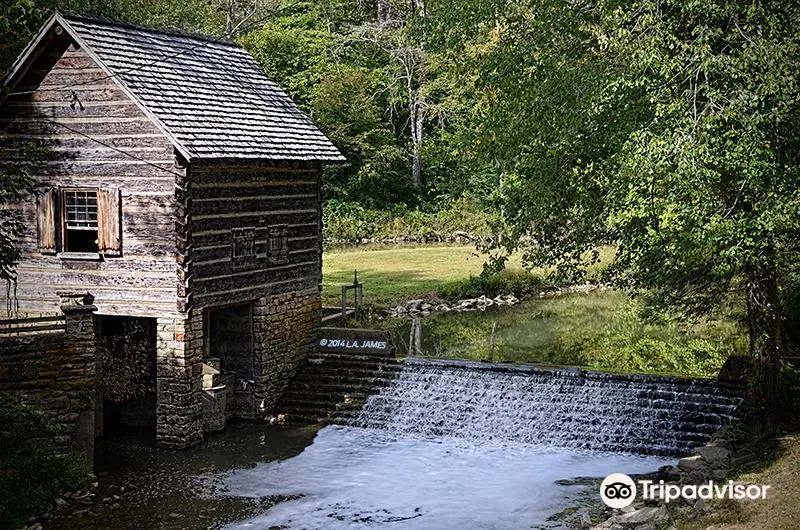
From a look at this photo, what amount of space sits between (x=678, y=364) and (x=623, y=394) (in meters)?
5.07

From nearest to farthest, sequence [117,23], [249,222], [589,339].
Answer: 1. [117,23]
2. [249,222]
3. [589,339]

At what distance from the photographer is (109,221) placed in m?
18.8

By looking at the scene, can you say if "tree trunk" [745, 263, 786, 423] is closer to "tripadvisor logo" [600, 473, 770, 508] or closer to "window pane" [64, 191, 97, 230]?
"tripadvisor logo" [600, 473, 770, 508]

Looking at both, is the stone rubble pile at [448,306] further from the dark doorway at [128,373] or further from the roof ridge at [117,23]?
the roof ridge at [117,23]

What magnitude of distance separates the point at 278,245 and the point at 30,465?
25.1 ft

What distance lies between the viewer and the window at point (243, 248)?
20038 millimetres

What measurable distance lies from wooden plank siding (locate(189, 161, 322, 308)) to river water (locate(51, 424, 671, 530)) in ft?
10.3

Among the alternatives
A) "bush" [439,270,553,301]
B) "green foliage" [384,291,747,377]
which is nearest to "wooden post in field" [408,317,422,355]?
"green foliage" [384,291,747,377]

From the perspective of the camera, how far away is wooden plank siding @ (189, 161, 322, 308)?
62.2 feet

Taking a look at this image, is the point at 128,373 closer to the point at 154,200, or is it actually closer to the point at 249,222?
the point at 154,200

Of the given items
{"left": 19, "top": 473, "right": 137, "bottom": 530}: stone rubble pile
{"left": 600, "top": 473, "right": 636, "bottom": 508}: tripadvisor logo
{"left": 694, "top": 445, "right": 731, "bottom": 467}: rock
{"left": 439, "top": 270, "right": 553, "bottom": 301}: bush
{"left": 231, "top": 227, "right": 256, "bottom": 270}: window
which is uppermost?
{"left": 231, "top": 227, "right": 256, "bottom": 270}: window

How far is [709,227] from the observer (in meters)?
13.6

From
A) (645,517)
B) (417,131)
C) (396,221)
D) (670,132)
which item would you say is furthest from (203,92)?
(417,131)

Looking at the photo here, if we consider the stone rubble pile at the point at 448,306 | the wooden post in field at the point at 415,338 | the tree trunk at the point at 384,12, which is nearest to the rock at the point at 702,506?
the wooden post in field at the point at 415,338
